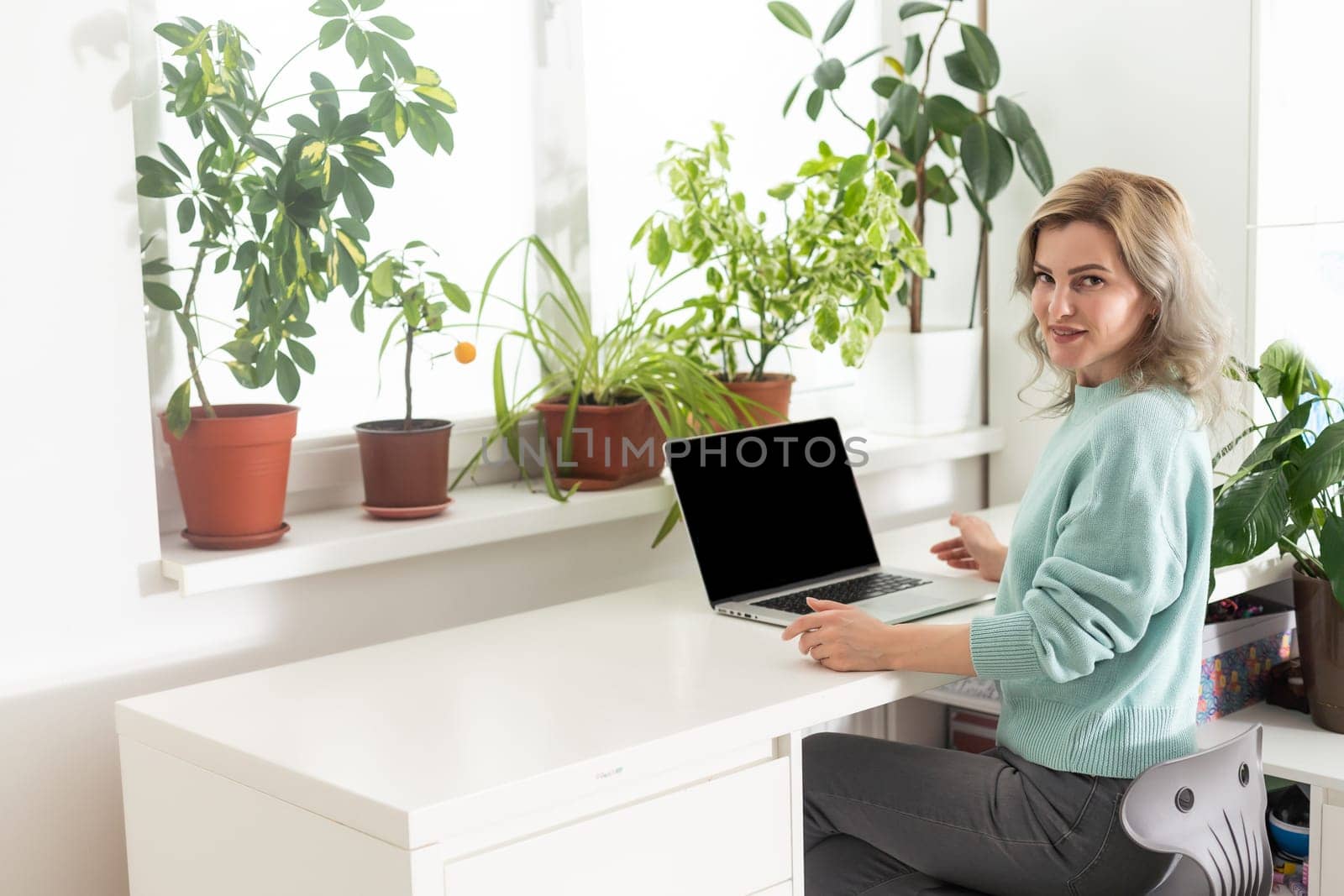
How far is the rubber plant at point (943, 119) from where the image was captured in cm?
242

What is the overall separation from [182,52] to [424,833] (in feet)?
3.30

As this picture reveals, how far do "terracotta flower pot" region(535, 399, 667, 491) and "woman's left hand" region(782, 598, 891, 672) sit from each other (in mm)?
579

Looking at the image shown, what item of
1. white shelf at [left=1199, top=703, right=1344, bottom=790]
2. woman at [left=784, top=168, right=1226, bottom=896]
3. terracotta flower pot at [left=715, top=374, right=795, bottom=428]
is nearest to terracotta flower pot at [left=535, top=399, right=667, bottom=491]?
terracotta flower pot at [left=715, top=374, right=795, bottom=428]

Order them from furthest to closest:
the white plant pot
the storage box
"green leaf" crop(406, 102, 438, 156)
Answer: the white plant pot < the storage box < "green leaf" crop(406, 102, 438, 156)

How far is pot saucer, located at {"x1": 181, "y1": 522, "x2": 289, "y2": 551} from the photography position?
178cm

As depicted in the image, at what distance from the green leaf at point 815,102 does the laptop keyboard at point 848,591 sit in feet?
2.77

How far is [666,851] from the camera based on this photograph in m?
1.41

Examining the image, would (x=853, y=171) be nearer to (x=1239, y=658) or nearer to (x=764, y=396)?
(x=764, y=396)

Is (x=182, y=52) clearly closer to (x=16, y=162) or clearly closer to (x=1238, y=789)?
(x=16, y=162)

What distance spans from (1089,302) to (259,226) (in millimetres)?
1023

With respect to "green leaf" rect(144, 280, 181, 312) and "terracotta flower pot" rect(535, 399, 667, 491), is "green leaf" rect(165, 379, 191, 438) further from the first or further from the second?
"terracotta flower pot" rect(535, 399, 667, 491)

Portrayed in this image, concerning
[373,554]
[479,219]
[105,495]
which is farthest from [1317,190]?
[105,495]

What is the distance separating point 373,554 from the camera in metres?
1.88

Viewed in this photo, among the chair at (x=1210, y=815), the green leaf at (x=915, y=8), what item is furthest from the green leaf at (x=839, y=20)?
the chair at (x=1210, y=815)
